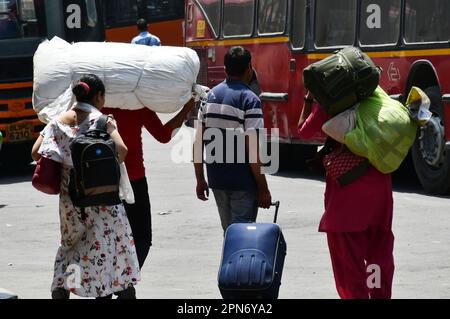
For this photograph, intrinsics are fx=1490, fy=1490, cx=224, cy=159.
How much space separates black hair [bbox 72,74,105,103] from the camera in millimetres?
8312

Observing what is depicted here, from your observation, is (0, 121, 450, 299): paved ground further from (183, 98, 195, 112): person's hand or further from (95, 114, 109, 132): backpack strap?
(95, 114, 109, 132): backpack strap

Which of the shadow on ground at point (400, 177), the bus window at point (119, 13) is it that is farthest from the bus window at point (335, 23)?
the bus window at point (119, 13)

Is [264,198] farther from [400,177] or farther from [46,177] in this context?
[400,177]

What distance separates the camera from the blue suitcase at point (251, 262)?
7.70m

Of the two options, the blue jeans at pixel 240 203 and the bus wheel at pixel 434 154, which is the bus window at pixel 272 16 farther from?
the blue jeans at pixel 240 203

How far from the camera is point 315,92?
7.98 meters

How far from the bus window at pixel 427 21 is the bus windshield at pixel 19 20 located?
17.4 feet

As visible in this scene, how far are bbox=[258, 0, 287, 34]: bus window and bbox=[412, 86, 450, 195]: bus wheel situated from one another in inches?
127

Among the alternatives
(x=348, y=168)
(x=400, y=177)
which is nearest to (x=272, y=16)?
(x=400, y=177)

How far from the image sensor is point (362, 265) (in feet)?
26.6

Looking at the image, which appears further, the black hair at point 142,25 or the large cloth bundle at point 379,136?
the black hair at point 142,25

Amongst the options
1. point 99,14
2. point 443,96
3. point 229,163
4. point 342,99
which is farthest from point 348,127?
point 99,14

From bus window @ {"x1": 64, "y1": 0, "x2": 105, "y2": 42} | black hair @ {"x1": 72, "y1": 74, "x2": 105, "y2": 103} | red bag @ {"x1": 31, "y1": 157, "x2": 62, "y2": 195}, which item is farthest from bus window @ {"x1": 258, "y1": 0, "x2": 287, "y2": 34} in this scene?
red bag @ {"x1": 31, "y1": 157, "x2": 62, "y2": 195}

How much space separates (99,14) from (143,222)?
11477 millimetres
